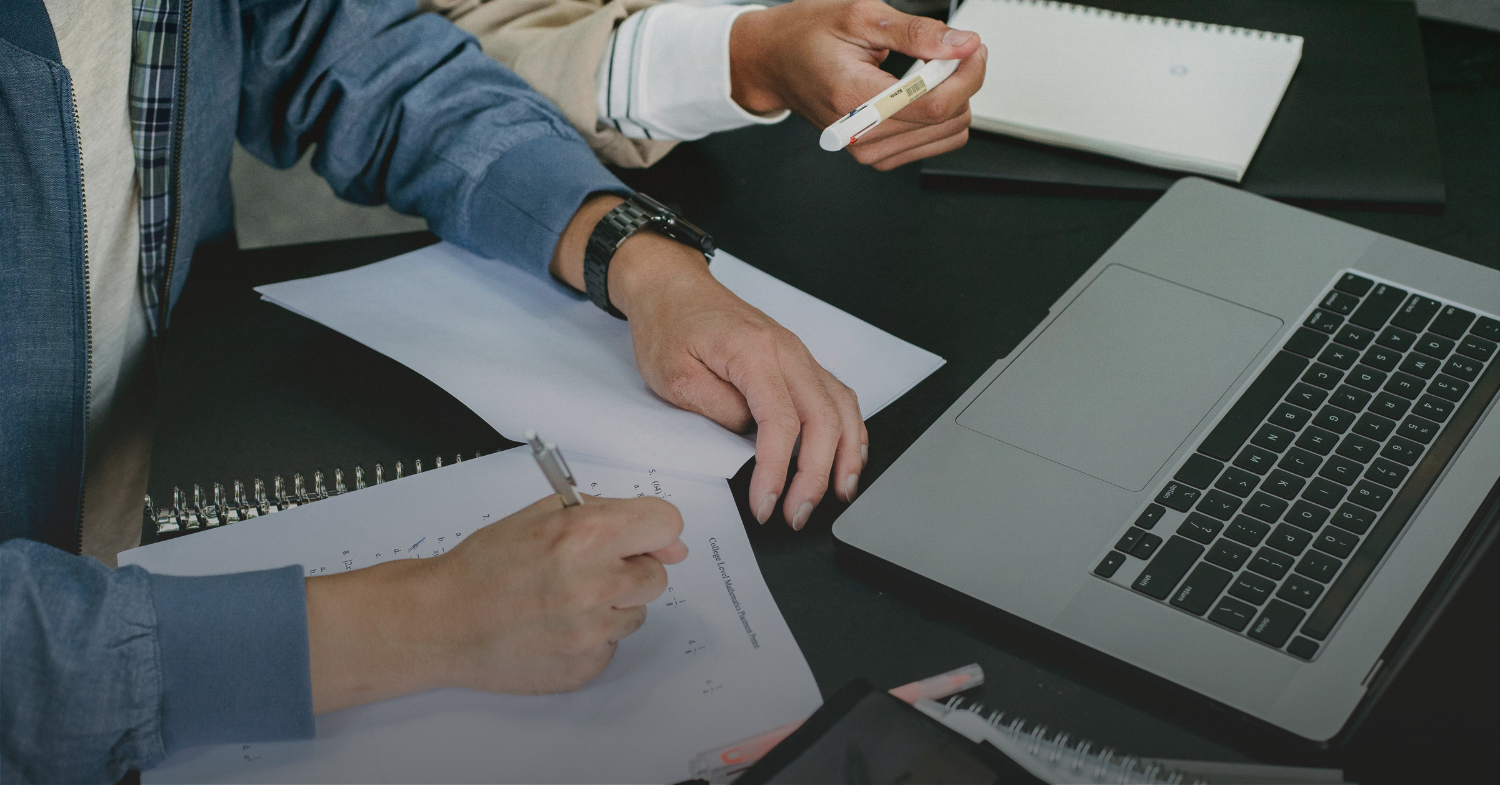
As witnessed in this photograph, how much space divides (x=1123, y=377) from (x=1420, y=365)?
19 cm

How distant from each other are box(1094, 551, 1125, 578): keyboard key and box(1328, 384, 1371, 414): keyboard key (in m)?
0.20

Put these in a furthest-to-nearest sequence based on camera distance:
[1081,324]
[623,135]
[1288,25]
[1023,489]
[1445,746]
Result: [1288,25] < [623,135] < [1081,324] < [1023,489] < [1445,746]

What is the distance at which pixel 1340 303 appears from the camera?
726 millimetres

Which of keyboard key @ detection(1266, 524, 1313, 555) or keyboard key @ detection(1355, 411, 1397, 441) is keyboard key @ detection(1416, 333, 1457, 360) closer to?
keyboard key @ detection(1355, 411, 1397, 441)

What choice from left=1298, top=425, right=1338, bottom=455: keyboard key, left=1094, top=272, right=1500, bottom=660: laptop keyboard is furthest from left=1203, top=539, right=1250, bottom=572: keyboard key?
left=1298, top=425, right=1338, bottom=455: keyboard key

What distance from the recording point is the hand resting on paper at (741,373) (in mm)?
632

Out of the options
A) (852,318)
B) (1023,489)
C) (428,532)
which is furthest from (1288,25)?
(428,532)

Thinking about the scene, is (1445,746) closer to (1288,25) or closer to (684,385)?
(684,385)

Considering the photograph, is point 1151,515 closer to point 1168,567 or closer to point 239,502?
point 1168,567

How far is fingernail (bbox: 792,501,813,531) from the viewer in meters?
0.62

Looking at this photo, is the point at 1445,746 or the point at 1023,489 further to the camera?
the point at 1023,489

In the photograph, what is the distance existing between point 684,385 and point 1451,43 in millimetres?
933

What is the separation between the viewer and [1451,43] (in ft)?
3.55

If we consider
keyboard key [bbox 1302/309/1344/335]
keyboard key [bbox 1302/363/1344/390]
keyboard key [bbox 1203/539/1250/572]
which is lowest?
keyboard key [bbox 1203/539/1250/572]
